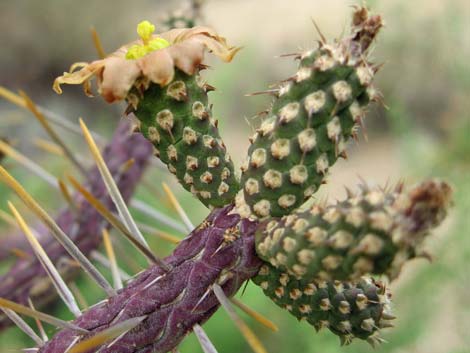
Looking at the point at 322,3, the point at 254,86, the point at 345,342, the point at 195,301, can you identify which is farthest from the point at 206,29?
the point at 322,3

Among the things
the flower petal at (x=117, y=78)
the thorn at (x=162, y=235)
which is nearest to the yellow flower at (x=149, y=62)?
the flower petal at (x=117, y=78)

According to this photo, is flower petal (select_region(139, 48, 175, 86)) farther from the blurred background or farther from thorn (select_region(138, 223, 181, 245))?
the blurred background

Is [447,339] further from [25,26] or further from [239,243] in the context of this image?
[25,26]

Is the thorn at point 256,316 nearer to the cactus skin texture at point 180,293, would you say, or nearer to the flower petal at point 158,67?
the cactus skin texture at point 180,293

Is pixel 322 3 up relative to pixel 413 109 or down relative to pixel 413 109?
up

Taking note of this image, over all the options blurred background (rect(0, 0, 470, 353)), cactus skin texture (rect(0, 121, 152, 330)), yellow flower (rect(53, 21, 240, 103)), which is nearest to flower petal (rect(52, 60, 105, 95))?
yellow flower (rect(53, 21, 240, 103))

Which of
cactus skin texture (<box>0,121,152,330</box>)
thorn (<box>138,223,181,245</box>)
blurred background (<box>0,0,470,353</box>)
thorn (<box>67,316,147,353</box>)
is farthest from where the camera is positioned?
blurred background (<box>0,0,470,353</box>)
